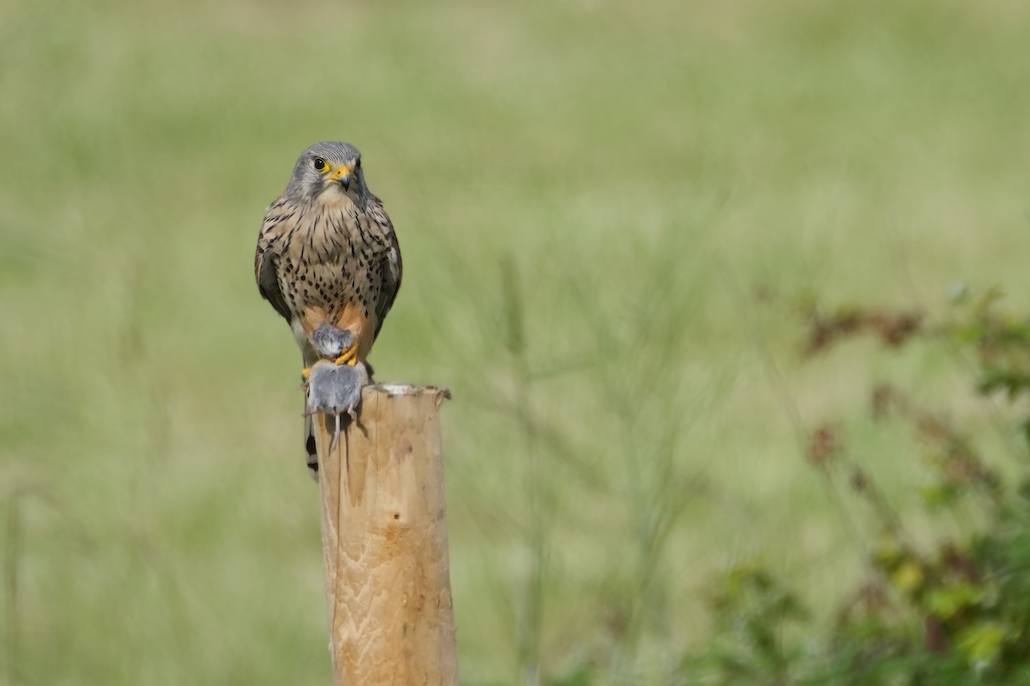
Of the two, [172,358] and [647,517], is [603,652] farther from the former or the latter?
[172,358]

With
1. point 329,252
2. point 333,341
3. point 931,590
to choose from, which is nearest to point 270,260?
point 329,252

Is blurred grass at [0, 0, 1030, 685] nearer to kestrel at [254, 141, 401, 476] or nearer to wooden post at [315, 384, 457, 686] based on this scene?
kestrel at [254, 141, 401, 476]

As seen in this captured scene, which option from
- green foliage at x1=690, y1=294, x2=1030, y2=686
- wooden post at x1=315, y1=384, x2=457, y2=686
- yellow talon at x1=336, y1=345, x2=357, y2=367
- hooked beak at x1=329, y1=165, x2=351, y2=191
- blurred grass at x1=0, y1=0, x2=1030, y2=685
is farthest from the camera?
blurred grass at x1=0, y1=0, x2=1030, y2=685

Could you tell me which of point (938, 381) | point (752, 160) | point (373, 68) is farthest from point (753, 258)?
point (373, 68)

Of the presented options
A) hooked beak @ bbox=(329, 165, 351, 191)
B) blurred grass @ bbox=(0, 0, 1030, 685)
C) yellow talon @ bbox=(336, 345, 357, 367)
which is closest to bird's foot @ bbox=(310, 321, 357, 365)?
yellow talon @ bbox=(336, 345, 357, 367)

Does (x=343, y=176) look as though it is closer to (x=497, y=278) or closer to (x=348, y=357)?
(x=348, y=357)

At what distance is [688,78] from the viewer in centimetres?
1262

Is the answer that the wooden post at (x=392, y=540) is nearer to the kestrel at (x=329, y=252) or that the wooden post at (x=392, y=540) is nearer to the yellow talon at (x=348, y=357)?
the yellow talon at (x=348, y=357)

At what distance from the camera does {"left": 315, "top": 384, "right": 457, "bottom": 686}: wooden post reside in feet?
7.78

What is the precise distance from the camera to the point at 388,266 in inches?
136

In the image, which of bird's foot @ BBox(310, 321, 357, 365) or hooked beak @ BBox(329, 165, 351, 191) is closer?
bird's foot @ BBox(310, 321, 357, 365)

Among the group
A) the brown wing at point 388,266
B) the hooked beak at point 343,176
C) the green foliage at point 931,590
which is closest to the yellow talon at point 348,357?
the brown wing at point 388,266

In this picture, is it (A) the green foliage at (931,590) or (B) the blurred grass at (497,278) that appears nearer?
(A) the green foliage at (931,590)

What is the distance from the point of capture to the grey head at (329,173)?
3.44 metres
